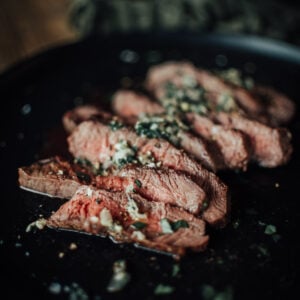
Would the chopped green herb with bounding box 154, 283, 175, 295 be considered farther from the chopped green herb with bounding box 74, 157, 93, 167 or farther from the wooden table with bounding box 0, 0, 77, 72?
the wooden table with bounding box 0, 0, 77, 72

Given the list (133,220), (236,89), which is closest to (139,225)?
(133,220)

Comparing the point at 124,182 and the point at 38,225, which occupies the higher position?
the point at 124,182

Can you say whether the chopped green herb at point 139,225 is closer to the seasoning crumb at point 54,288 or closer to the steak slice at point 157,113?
the seasoning crumb at point 54,288

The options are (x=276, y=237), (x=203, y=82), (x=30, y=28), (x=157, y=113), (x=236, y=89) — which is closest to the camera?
(x=276, y=237)

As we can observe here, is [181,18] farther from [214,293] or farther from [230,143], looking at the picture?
[214,293]

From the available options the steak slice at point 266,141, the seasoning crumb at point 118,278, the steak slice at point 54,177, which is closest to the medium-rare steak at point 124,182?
the steak slice at point 54,177

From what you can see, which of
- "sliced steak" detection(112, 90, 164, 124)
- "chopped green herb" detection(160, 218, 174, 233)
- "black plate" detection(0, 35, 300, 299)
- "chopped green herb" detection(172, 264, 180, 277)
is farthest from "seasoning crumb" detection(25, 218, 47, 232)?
"sliced steak" detection(112, 90, 164, 124)
